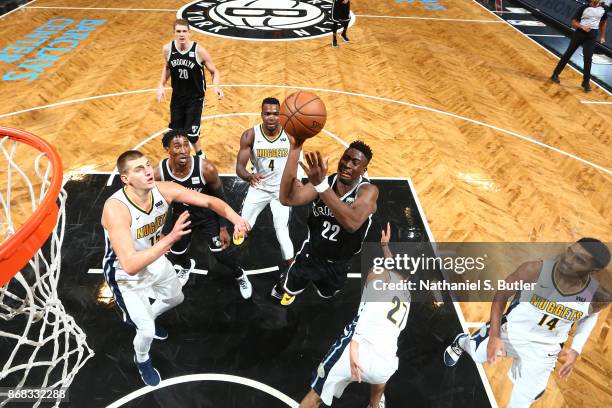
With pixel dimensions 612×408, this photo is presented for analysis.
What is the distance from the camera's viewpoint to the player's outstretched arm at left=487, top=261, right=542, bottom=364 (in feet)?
10.1

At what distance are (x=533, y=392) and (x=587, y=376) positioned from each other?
4.05ft

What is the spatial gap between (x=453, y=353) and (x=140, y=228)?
9.61 ft

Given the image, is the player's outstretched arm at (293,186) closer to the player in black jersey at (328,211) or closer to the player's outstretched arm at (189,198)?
the player in black jersey at (328,211)

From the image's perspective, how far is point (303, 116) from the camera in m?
3.47

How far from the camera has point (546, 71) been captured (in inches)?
417

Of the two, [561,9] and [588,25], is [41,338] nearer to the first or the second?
[588,25]

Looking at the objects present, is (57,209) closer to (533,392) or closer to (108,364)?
(108,364)

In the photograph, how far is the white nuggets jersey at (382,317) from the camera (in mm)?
2768

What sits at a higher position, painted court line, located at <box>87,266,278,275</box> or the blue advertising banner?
the blue advertising banner

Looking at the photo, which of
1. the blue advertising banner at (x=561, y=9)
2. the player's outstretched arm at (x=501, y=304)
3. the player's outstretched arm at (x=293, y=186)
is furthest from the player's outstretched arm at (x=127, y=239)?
the blue advertising banner at (x=561, y=9)

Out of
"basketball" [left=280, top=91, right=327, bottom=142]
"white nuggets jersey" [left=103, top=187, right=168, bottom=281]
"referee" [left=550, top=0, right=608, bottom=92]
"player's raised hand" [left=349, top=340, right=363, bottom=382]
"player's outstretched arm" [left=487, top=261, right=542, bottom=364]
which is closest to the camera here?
"player's raised hand" [left=349, top=340, right=363, bottom=382]

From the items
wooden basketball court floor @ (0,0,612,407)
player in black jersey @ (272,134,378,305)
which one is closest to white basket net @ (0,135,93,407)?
player in black jersey @ (272,134,378,305)

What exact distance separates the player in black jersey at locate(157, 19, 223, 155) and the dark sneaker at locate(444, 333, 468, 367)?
4408 millimetres

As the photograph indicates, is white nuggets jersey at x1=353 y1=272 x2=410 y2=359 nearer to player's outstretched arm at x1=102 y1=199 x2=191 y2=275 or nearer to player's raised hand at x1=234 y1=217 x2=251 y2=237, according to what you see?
player's raised hand at x1=234 y1=217 x2=251 y2=237
